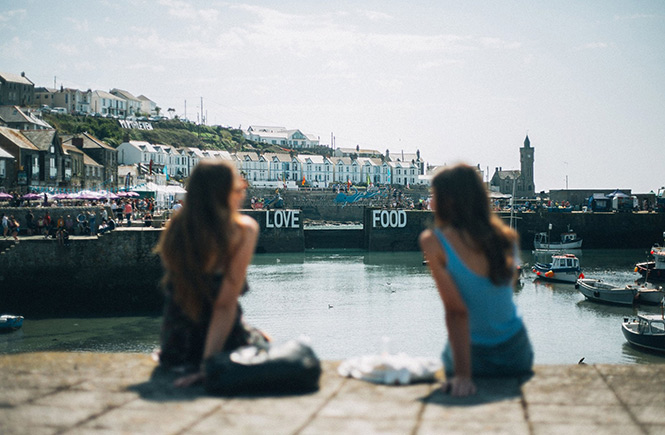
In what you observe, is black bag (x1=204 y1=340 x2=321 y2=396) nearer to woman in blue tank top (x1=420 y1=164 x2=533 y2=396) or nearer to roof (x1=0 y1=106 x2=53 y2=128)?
woman in blue tank top (x1=420 y1=164 x2=533 y2=396)

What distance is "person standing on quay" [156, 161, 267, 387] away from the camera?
12.0 feet

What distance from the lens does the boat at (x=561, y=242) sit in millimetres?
52000

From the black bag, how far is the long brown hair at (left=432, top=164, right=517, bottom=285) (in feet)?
3.63

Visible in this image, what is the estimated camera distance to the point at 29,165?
4588 centimetres

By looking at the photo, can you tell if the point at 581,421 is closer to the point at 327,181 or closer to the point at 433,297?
the point at 433,297

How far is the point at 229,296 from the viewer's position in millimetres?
3742

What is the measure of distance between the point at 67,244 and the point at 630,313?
821 inches

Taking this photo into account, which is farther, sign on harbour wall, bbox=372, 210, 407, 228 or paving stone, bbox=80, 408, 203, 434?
sign on harbour wall, bbox=372, 210, 407, 228

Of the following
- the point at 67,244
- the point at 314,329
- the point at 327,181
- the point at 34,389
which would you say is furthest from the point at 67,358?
the point at 327,181

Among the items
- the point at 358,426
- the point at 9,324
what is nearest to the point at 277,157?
the point at 9,324

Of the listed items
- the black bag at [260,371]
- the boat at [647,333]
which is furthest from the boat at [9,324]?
the black bag at [260,371]

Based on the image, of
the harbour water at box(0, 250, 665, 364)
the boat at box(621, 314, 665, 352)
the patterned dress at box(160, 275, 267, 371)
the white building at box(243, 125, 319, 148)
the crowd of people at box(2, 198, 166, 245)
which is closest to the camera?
the patterned dress at box(160, 275, 267, 371)

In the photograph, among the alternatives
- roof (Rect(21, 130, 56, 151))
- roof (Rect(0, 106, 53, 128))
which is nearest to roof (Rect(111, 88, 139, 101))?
roof (Rect(0, 106, 53, 128))

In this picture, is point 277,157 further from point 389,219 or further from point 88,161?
point 389,219
